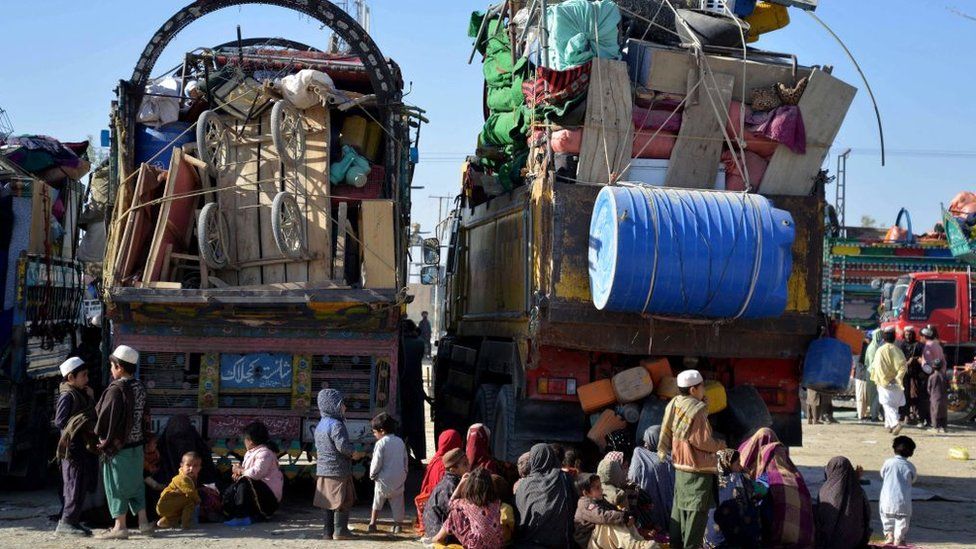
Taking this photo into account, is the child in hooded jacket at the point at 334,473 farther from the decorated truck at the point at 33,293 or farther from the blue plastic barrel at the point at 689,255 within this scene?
the decorated truck at the point at 33,293

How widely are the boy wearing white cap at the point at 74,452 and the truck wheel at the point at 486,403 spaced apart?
3.55 metres

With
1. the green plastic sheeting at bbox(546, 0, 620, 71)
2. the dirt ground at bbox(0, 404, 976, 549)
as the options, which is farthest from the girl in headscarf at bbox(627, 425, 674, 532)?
the green plastic sheeting at bbox(546, 0, 620, 71)

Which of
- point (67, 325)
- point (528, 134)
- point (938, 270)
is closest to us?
point (528, 134)

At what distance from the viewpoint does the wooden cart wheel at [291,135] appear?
32.1ft

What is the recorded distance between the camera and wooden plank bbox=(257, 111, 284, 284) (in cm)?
991

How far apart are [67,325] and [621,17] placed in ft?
19.5

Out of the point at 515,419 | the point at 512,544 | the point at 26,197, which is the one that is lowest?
the point at 512,544

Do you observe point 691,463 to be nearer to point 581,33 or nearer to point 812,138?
point 812,138

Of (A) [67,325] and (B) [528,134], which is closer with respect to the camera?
(B) [528,134]

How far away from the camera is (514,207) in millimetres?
10742

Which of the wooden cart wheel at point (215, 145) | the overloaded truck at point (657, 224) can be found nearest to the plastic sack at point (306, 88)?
the wooden cart wheel at point (215, 145)

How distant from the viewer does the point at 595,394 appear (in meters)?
9.69

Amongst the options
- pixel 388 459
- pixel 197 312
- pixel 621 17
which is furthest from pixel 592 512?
pixel 621 17

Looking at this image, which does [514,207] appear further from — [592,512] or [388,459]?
[592,512]
